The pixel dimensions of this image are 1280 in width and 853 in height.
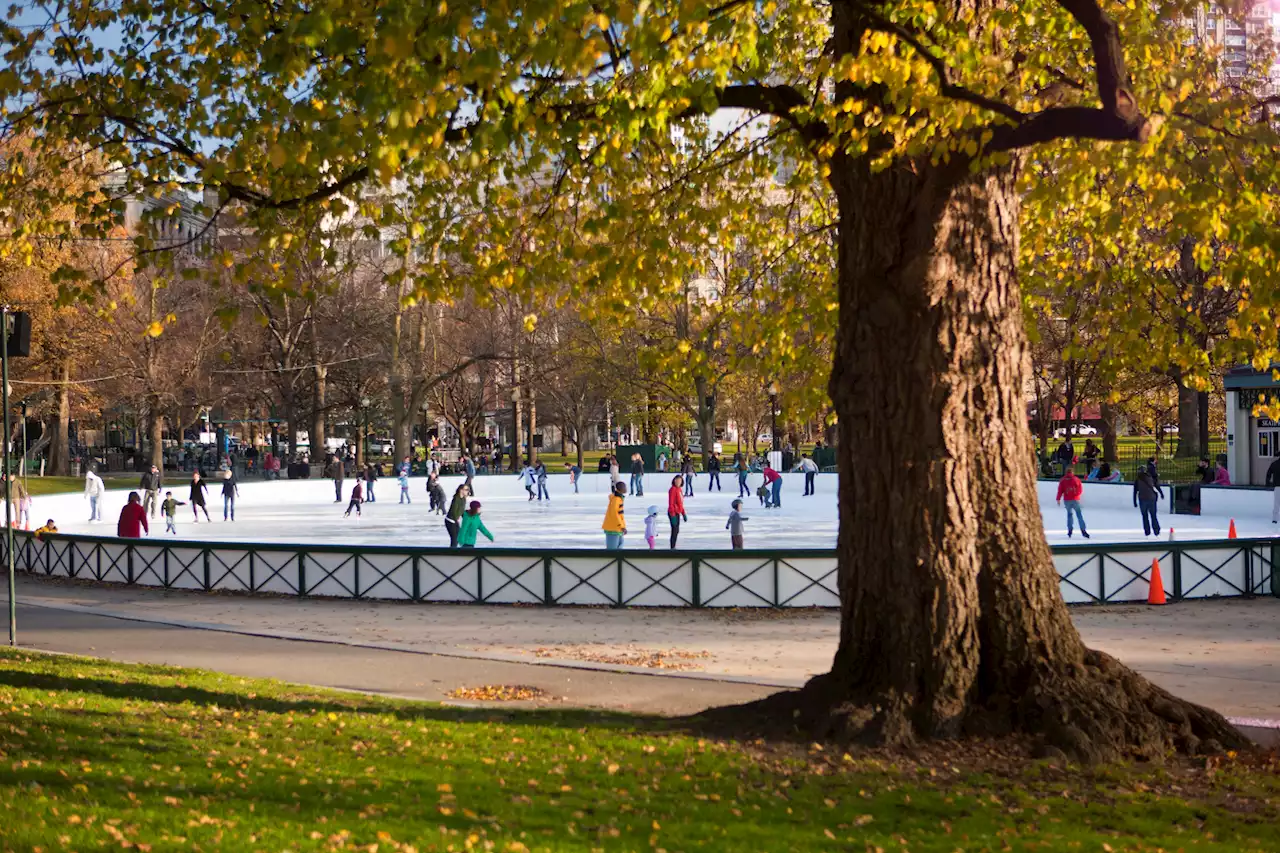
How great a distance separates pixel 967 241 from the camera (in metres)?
8.84

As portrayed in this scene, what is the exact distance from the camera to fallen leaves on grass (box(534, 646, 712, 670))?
45.1 ft

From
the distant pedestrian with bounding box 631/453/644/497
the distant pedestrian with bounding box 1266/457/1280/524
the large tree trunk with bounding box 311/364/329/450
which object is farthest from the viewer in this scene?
the large tree trunk with bounding box 311/364/329/450

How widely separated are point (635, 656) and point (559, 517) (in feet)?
71.5

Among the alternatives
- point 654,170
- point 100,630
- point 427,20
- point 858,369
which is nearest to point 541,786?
point 858,369

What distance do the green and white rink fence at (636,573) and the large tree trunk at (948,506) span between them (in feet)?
30.1

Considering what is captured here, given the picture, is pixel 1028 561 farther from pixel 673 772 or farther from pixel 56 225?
pixel 56 225

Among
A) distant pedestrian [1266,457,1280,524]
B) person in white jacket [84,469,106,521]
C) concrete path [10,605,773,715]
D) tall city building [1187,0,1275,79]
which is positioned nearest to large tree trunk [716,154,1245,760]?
tall city building [1187,0,1275,79]

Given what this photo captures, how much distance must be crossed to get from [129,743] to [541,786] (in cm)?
283

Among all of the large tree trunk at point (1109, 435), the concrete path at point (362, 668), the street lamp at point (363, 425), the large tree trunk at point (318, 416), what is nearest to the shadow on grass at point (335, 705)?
the concrete path at point (362, 668)

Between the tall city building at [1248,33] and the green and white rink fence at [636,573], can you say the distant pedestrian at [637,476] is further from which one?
the green and white rink fence at [636,573]

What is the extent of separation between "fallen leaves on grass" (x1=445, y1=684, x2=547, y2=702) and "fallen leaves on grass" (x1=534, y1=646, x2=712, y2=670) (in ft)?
5.17

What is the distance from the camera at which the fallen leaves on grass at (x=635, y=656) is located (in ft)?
45.1

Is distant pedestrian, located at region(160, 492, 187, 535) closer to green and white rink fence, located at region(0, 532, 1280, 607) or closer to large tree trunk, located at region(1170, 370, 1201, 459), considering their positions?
green and white rink fence, located at region(0, 532, 1280, 607)

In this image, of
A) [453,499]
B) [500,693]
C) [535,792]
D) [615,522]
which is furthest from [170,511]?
[535,792]
